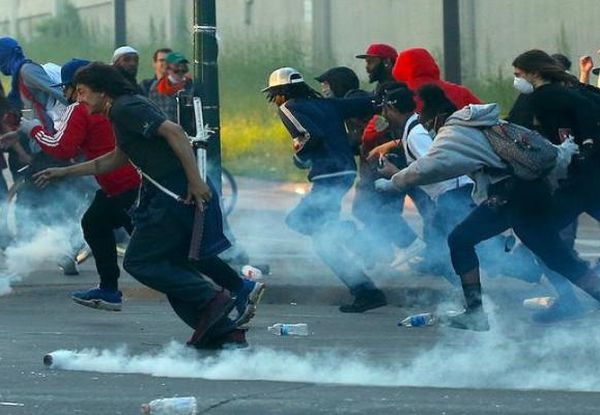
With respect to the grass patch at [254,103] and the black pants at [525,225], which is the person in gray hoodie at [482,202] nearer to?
the black pants at [525,225]

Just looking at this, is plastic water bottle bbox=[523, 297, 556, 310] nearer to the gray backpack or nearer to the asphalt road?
the asphalt road

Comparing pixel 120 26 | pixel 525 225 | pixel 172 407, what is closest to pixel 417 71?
pixel 525 225

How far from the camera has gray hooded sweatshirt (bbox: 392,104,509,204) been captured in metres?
10.3

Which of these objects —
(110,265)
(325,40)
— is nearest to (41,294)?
(110,265)

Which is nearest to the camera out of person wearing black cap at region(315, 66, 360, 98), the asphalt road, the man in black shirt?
the asphalt road

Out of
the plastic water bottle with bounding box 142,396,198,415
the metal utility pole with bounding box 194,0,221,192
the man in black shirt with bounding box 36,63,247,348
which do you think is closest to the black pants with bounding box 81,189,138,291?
the metal utility pole with bounding box 194,0,221,192

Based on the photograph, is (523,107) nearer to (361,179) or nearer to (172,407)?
(361,179)

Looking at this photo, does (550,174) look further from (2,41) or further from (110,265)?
(2,41)

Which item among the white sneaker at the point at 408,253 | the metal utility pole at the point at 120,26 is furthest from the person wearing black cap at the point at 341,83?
the metal utility pole at the point at 120,26

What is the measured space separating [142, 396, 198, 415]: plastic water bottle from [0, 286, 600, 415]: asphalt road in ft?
0.51

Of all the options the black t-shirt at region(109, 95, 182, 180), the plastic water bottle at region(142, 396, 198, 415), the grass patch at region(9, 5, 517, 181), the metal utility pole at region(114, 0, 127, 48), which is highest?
the black t-shirt at region(109, 95, 182, 180)

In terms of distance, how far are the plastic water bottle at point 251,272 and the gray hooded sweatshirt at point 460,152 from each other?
2582 mm

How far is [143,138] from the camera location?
9.55 m

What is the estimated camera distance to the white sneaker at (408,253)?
42.5 feet
